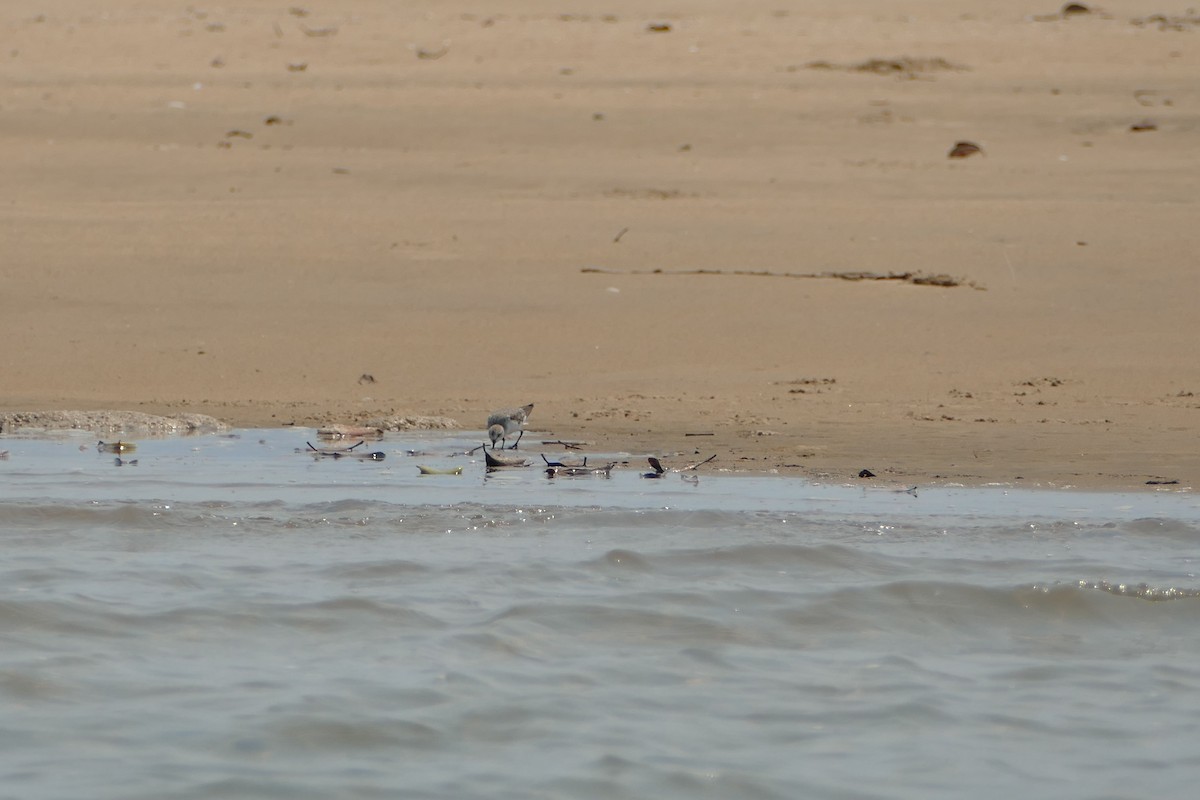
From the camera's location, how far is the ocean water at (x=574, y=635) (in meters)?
3.54

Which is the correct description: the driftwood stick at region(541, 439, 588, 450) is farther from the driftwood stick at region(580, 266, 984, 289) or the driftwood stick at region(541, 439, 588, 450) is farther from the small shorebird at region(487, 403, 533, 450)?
the driftwood stick at region(580, 266, 984, 289)

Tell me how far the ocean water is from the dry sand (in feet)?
2.28

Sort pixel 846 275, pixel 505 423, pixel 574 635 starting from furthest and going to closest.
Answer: pixel 846 275, pixel 505 423, pixel 574 635

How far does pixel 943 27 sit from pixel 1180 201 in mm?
8337

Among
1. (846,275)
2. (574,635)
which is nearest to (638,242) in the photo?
(846,275)

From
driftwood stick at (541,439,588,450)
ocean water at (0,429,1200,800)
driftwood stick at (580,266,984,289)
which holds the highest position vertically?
driftwood stick at (580,266,984,289)

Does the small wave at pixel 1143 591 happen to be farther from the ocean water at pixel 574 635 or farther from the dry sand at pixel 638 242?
the dry sand at pixel 638 242

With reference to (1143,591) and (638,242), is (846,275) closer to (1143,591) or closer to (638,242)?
(638,242)

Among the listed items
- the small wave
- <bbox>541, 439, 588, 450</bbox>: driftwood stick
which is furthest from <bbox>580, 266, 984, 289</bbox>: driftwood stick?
the small wave

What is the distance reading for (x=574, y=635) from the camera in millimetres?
4348

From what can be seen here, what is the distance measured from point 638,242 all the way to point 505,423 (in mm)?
3349

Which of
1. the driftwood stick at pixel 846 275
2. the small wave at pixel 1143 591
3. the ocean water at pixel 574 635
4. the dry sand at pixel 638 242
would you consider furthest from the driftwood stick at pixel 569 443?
the driftwood stick at pixel 846 275

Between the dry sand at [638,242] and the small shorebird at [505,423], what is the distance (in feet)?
0.93

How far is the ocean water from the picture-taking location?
354 centimetres
